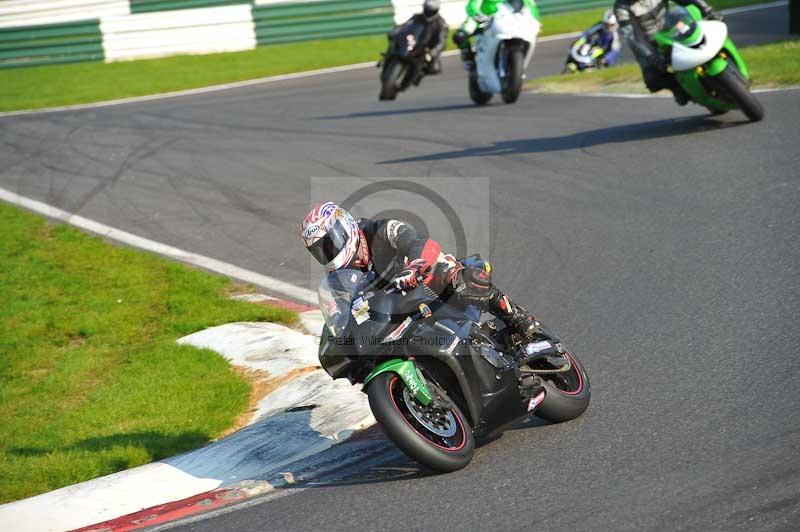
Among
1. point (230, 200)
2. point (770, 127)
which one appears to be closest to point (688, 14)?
point (770, 127)

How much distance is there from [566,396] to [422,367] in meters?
0.97

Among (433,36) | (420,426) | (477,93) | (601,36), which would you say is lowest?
(477,93)

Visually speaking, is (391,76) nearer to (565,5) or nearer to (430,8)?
(430,8)

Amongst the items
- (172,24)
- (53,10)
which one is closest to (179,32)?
(172,24)

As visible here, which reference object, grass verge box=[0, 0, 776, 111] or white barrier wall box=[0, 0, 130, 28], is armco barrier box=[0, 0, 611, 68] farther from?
grass verge box=[0, 0, 776, 111]

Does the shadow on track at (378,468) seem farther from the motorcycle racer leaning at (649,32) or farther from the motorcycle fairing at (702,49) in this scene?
the motorcycle racer leaning at (649,32)

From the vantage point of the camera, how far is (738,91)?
38.3 feet

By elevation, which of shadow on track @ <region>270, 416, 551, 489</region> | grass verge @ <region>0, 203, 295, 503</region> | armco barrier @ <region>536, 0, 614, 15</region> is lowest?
armco barrier @ <region>536, 0, 614, 15</region>

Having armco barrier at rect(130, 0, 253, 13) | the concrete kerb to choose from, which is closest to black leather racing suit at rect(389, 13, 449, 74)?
the concrete kerb

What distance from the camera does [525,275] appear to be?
8953mm

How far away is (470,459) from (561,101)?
11.7 metres

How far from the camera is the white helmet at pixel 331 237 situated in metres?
5.54

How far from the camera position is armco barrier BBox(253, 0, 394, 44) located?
29.0m

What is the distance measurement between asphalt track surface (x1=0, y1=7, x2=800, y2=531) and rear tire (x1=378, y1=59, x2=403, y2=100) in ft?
0.99
